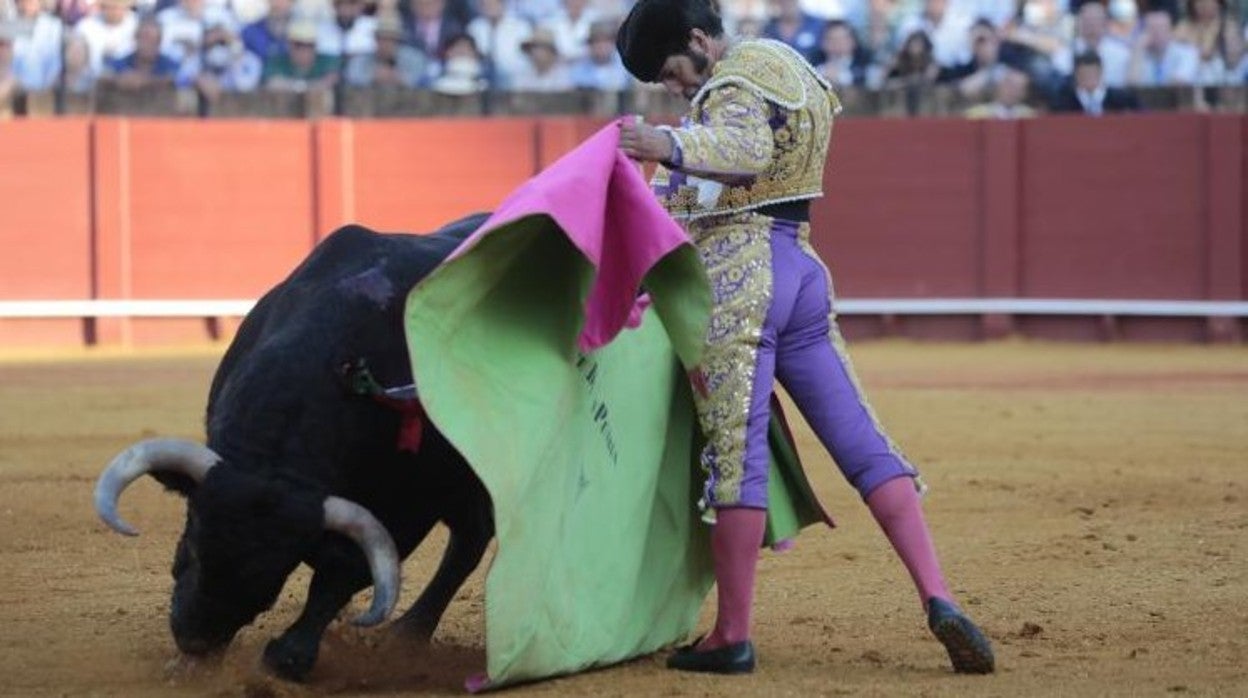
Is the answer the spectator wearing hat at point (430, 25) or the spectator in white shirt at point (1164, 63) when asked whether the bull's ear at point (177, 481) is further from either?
the spectator in white shirt at point (1164, 63)

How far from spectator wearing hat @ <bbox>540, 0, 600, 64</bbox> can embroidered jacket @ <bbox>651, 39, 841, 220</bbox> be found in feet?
27.1

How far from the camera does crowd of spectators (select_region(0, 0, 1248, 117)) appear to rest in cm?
1155

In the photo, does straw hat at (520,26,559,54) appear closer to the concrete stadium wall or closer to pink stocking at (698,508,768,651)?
the concrete stadium wall

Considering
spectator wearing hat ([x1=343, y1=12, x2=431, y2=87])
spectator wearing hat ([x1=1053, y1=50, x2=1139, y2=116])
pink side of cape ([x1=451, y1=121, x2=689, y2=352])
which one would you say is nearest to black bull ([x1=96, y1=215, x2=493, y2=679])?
pink side of cape ([x1=451, y1=121, x2=689, y2=352])

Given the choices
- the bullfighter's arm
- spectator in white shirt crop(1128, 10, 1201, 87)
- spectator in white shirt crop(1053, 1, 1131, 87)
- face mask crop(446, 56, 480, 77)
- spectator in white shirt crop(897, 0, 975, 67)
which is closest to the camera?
the bullfighter's arm

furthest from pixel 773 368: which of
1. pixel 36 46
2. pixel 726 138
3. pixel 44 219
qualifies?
pixel 36 46

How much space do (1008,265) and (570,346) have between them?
29.8 feet

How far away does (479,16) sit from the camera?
39.2ft

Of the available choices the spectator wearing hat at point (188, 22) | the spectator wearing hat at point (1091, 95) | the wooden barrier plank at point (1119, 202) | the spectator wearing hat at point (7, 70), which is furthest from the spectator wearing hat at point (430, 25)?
the spectator wearing hat at point (1091, 95)

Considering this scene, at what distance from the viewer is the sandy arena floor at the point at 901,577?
3547 mm

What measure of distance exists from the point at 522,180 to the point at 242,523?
8989 mm

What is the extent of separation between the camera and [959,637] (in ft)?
11.4

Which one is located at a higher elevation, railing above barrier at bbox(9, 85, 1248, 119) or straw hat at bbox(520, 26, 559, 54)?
straw hat at bbox(520, 26, 559, 54)

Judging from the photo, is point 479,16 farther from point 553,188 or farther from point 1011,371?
point 553,188
